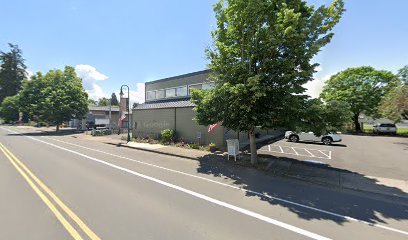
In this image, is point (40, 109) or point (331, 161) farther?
point (40, 109)

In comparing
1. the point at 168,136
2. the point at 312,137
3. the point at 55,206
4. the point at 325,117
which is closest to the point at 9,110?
the point at 168,136

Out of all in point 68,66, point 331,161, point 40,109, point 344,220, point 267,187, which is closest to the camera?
point 344,220

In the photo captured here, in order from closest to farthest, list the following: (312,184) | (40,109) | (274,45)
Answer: (312,184)
(274,45)
(40,109)

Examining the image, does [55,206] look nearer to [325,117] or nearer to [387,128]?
[325,117]

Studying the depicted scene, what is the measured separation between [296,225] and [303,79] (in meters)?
6.66

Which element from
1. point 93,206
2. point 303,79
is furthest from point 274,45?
point 93,206

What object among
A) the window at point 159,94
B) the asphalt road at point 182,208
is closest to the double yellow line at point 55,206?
the asphalt road at point 182,208

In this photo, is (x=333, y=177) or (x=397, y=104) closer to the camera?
(x=333, y=177)

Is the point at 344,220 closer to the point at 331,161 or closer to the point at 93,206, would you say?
the point at 93,206

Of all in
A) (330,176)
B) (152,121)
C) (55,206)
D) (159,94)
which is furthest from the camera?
(159,94)

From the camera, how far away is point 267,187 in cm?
734

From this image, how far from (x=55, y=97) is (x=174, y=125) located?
2564cm

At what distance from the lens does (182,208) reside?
5344mm

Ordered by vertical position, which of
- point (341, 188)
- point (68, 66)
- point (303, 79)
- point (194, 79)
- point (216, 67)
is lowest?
point (341, 188)
